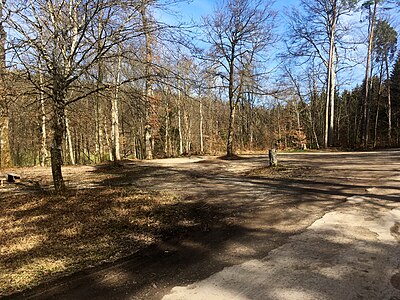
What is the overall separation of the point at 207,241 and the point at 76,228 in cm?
234

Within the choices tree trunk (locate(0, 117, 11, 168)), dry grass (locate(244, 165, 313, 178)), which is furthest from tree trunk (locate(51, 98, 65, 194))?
tree trunk (locate(0, 117, 11, 168))

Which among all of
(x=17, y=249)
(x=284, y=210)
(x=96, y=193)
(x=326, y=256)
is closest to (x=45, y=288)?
(x=17, y=249)

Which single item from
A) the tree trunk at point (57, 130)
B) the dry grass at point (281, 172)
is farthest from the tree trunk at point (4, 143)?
the dry grass at point (281, 172)

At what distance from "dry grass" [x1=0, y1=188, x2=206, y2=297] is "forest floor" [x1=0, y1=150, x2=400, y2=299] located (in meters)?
0.02

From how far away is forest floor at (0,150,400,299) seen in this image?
117 inches

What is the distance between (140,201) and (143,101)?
236 cm

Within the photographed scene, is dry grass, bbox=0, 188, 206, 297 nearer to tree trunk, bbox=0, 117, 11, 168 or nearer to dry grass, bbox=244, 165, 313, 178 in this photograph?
dry grass, bbox=244, 165, 313, 178

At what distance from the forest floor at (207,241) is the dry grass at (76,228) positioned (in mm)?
19

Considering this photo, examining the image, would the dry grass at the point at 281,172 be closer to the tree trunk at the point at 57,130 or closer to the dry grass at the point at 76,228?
the dry grass at the point at 76,228

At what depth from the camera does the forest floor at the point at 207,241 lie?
2965 mm

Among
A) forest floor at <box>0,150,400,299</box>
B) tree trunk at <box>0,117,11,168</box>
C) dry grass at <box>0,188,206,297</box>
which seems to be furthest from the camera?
tree trunk at <box>0,117,11,168</box>

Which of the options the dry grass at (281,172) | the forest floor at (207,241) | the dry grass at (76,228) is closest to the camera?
the forest floor at (207,241)

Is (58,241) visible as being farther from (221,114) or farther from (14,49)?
(221,114)

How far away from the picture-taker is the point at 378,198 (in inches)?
229
